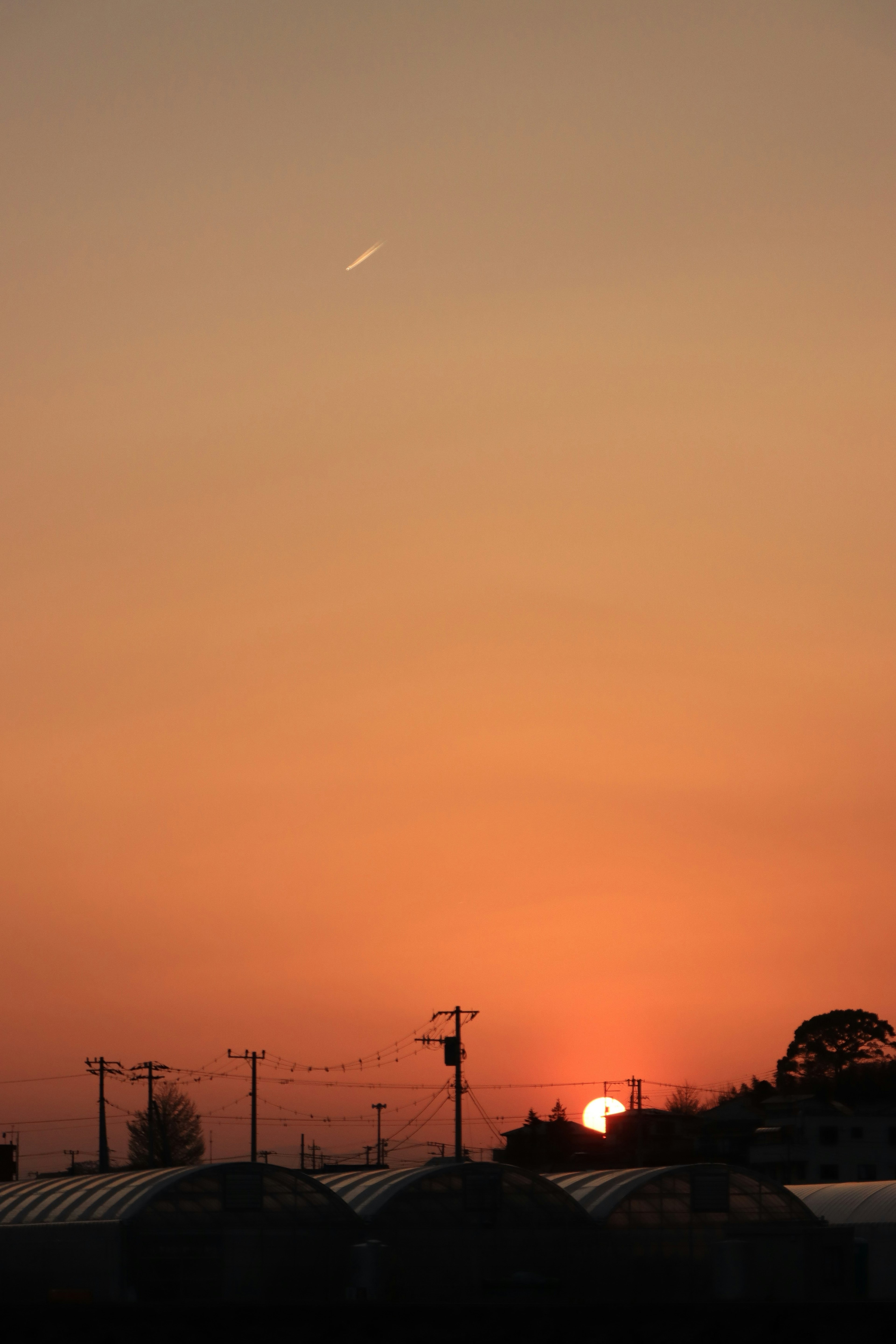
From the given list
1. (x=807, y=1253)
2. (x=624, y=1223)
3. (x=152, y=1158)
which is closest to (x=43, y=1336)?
(x=624, y=1223)

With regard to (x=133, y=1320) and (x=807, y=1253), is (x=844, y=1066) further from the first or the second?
(x=133, y=1320)

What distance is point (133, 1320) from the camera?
27.0 meters

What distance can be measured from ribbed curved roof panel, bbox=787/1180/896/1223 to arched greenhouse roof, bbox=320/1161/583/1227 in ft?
46.0

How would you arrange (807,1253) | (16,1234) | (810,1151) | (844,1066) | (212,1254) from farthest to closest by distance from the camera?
(844,1066), (810,1151), (807,1253), (16,1234), (212,1254)

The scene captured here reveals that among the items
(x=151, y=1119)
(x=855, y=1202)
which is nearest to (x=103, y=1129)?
(x=151, y=1119)

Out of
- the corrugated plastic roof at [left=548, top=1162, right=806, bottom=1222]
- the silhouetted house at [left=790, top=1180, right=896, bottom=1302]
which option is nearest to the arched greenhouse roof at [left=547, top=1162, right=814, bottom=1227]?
the corrugated plastic roof at [left=548, top=1162, right=806, bottom=1222]

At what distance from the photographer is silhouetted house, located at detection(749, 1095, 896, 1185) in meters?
91.0

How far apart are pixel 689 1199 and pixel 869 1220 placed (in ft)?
42.3

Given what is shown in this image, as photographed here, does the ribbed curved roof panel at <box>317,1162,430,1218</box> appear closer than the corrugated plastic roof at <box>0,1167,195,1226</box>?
No

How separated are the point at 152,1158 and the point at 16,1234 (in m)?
60.0

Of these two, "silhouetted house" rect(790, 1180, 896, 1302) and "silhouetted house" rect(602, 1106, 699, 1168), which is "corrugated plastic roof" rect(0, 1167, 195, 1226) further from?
"silhouetted house" rect(602, 1106, 699, 1168)

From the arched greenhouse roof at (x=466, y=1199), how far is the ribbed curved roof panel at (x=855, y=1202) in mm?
14022

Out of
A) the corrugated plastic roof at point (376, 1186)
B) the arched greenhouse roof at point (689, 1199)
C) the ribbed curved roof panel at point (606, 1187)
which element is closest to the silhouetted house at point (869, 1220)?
the arched greenhouse roof at point (689, 1199)

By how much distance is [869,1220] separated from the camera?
5153cm
